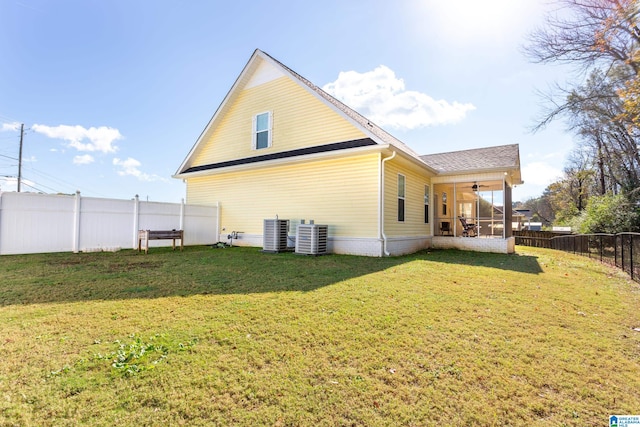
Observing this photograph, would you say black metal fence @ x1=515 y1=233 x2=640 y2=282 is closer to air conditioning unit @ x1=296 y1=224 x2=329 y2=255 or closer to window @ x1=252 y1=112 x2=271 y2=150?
air conditioning unit @ x1=296 y1=224 x2=329 y2=255

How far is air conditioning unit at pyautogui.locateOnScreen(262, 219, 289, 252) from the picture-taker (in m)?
10.1

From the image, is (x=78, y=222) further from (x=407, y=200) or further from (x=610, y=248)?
(x=610, y=248)

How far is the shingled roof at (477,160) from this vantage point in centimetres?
1148

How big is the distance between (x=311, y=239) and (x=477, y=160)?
8.45 meters

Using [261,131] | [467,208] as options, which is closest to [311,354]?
[261,131]

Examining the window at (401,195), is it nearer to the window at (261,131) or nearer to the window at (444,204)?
the window at (261,131)

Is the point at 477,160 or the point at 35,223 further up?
the point at 477,160

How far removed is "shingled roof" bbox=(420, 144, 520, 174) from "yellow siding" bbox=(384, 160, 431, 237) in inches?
46.4

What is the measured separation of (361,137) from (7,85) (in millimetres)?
20485

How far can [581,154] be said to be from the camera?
29984 mm

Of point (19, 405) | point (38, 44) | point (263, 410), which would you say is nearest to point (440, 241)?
point (263, 410)

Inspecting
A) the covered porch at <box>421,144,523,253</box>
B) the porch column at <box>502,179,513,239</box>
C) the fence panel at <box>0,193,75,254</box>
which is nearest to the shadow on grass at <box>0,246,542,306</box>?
the fence panel at <box>0,193,75,254</box>

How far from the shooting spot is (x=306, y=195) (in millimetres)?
10742

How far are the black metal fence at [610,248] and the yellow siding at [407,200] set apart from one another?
571cm
